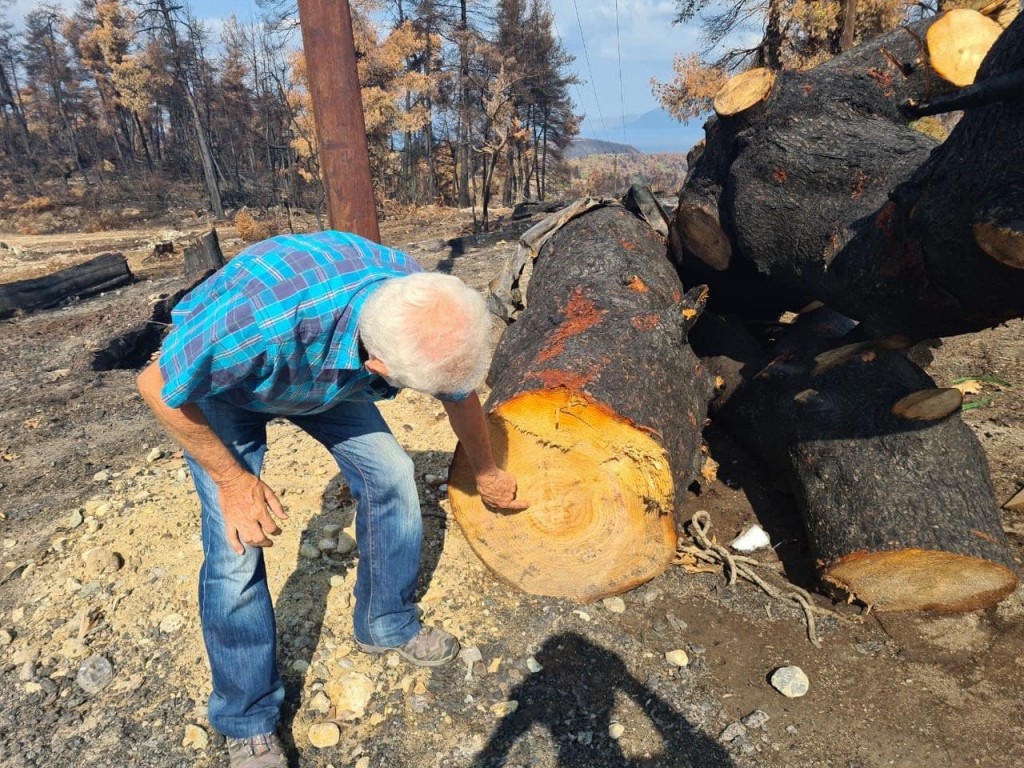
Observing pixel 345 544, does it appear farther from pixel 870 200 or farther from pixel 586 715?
pixel 870 200

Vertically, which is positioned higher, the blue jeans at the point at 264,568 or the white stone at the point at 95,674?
the blue jeans at the point at 264,568

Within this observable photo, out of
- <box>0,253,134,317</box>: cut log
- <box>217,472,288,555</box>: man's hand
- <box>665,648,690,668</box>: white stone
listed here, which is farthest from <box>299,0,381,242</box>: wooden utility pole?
<box>0,253,134,317</box>: cut log

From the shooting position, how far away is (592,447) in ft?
7.06

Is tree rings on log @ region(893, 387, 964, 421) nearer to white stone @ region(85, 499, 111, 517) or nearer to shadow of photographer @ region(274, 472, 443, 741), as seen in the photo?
shadow of photographer @ region(274, 472, 443, 741)

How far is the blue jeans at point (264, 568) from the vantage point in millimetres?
1730

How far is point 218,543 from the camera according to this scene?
1710 millimetres

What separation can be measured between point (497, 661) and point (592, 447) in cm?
86

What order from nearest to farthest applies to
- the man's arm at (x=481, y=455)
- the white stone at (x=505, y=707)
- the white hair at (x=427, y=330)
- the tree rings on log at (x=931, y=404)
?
1. the white hair at (x=427, y=330)
2. the man's arm at (x=481, y=455)
3. the white stone at (x=505, y=707)
4. the tree rings on log at (x=931, y=404)

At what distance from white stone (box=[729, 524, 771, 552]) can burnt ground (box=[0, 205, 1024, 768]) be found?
0.31 feet

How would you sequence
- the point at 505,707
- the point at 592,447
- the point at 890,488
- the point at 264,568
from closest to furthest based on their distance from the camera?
1. the point at 264,568
2. the point at 505,707
3. the point at 592,447
4. the point at 890,488

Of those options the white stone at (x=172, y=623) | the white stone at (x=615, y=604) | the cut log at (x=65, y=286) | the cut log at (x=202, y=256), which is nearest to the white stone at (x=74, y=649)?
the white stone at (x=172, y=623)

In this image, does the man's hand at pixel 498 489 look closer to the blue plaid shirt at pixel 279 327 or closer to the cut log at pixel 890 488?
the blue plaid shirt at pixel 279 327

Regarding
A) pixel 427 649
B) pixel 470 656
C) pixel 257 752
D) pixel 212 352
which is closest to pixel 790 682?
pixel 470 656

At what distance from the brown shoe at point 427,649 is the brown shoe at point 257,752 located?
452 mm
